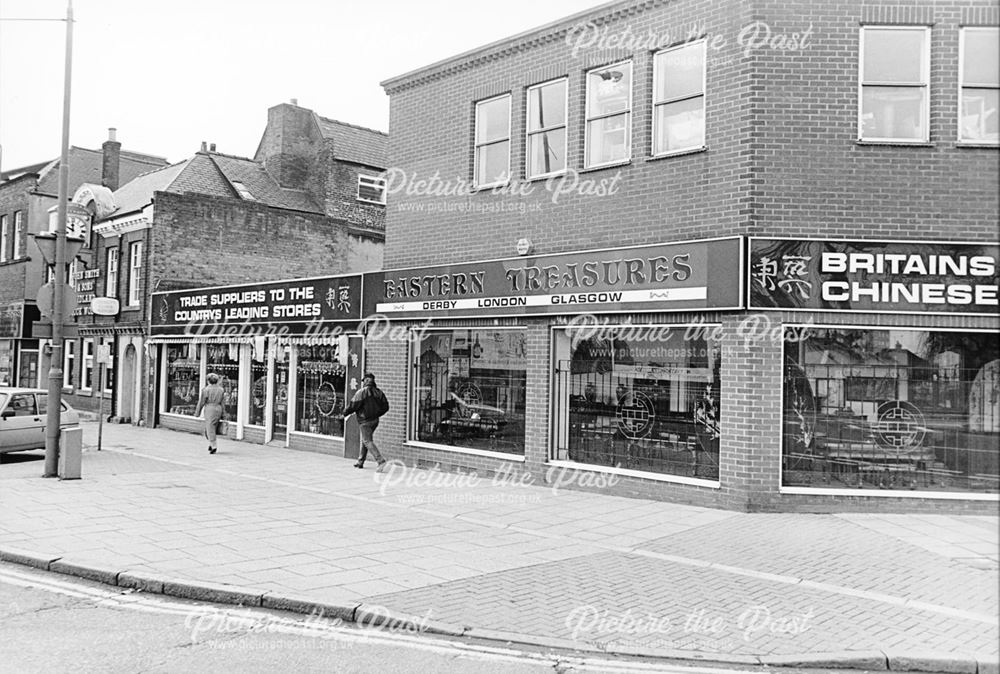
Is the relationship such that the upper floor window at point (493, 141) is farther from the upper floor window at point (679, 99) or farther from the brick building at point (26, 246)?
the brick building at point (26, 246)

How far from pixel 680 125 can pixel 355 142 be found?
20.9 metres

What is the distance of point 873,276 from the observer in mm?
11023

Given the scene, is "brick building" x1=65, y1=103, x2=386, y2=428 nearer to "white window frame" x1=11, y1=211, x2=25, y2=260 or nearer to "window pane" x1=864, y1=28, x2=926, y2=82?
"white window frame" x1=11, y1=211, x2=25, y2=260

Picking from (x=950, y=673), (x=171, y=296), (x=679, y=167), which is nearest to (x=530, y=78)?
(x=679, y=167)

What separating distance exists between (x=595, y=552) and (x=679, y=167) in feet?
19.7

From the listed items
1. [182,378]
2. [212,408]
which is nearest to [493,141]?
→ [212,408]

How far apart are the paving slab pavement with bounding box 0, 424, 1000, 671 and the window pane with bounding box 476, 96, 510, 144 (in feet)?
20.5

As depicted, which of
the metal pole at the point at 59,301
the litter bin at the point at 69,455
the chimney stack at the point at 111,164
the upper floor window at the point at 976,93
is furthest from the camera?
the chimney stack at the point at 111,164

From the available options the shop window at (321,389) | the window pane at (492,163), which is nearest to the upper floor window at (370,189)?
the shop window at (321,389)

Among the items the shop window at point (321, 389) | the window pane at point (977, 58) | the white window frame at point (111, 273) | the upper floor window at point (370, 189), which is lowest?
the shop window at point (321, 389)

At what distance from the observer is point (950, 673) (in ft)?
18.7

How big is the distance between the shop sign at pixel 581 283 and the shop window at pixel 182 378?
357 inches

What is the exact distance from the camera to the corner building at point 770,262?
1101cm

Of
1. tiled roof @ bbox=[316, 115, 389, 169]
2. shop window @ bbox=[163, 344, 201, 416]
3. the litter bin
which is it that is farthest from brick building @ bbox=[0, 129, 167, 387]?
the litter bin
